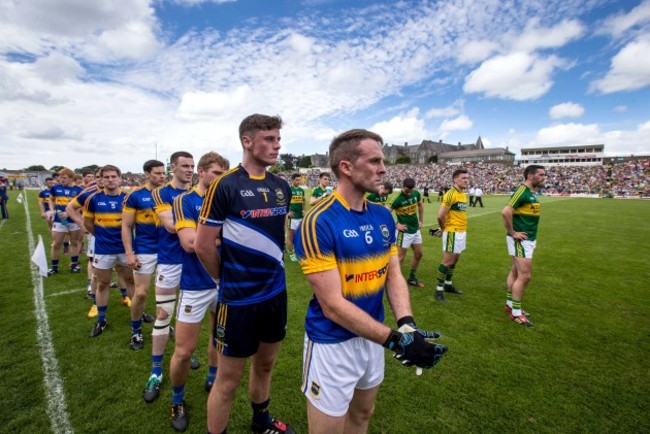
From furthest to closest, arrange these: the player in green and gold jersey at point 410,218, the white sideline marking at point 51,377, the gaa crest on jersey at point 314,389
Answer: the player in green and gold jersey at point 410,218 → the white sideline marking at point 51,377 → the gaa crest on jersey at point 314,389

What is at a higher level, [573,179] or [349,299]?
[349,299]

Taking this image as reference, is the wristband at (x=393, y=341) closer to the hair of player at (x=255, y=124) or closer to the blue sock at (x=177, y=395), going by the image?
the hair of player at (x=255, y=124)

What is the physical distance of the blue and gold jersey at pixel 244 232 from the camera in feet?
7.99

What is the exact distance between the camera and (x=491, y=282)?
7840 millimetres

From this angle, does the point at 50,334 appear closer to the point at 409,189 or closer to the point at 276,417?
the point at 276,417

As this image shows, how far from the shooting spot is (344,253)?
1.93 metres

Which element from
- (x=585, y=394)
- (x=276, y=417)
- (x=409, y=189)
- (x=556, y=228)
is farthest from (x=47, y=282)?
(x=556, y=228)

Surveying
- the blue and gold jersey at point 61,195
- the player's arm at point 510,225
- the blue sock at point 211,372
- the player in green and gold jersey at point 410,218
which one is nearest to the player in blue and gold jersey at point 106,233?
the blue sock at point 211,372

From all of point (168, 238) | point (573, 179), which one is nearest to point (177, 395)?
point (168, 238)

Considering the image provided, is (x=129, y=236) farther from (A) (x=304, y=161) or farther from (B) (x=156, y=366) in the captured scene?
(A) (x=304, y=161)

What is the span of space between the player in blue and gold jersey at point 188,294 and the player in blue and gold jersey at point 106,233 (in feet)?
8.95

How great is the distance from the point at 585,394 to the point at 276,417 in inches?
143

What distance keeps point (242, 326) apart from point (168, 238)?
1.99 meters

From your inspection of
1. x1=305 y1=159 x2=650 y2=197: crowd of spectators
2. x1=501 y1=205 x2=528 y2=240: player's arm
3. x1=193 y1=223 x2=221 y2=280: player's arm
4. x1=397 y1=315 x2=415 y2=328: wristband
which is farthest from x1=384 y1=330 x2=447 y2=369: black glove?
x1=305 y1=159 x2=650 y2=197: crowd of spectators
